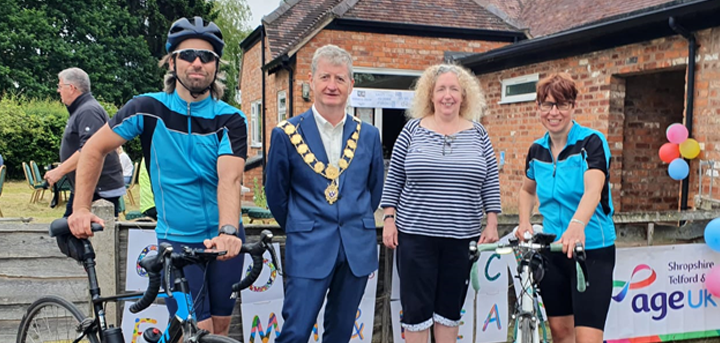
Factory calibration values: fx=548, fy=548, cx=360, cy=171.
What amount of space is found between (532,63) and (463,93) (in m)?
7.10

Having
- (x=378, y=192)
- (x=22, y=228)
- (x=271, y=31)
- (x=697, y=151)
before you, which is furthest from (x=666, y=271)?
(x=271, y=31)

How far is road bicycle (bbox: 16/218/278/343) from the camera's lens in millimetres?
2131

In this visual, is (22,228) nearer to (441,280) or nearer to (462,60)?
(441,280)

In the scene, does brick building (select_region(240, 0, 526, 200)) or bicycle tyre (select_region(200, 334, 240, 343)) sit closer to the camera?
bicycle tyre (select_region(200, 334, 240, 343))

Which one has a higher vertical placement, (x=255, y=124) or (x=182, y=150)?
(x=255, y=124)

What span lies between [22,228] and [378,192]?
7.66ft

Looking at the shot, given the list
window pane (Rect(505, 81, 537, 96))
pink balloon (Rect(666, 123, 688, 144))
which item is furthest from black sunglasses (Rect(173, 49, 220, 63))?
window pane (Rect(505, 81, 537, 96))

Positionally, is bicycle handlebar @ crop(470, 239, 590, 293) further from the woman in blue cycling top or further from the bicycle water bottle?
the bicycle water bottle

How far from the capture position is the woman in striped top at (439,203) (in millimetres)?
3023

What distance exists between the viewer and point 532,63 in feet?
32.1

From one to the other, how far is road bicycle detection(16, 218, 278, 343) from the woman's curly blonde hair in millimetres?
1394

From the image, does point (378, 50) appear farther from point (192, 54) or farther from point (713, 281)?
point (192, 54)

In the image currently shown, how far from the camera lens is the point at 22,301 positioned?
11.6ft

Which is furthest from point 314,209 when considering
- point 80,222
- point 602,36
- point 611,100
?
point 602,36
